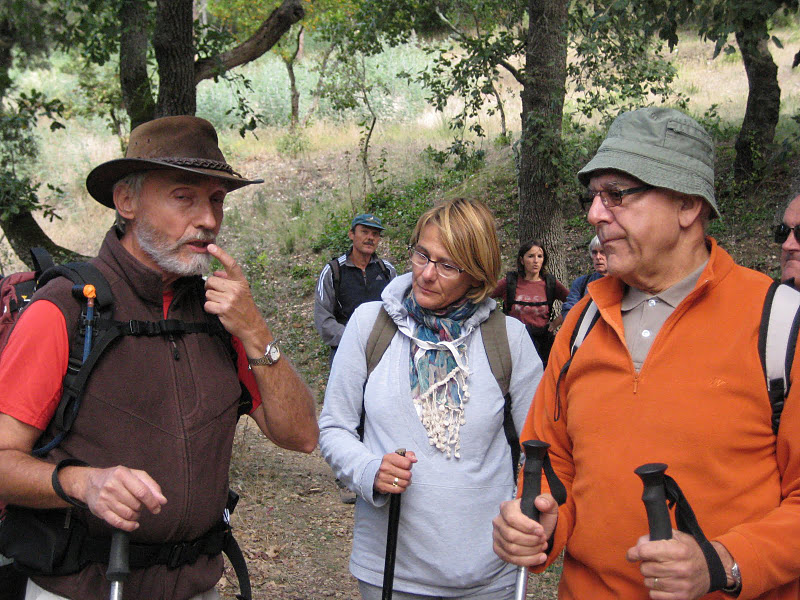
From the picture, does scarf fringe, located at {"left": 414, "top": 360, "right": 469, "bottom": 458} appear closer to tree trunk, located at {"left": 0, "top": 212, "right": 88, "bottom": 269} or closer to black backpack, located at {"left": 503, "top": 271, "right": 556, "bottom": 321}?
black backpack, located at {"left": 503, "top": 271, "right": 556, "bottom": 321}

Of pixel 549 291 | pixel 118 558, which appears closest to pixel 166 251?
pixel 118 558

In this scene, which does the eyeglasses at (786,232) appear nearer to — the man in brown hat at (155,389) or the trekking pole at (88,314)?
the man in brown hat at (155,389)

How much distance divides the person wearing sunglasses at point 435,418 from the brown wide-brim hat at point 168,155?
79 cm

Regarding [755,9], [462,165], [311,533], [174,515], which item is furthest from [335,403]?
[462,165]

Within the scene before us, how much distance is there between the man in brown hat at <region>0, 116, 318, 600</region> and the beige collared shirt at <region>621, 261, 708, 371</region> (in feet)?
3.77

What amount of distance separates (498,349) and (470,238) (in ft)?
1.45

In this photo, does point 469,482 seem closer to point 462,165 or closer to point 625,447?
point 625,447

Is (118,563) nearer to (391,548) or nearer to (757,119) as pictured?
(391,548)

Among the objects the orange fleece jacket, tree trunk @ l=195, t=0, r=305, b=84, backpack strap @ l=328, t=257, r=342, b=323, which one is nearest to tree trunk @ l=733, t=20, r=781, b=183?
tree trunk @ l=195, t=0, r=305, b=84

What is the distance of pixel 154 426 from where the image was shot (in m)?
2.40

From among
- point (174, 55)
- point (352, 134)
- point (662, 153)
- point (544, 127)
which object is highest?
point (352, 134)

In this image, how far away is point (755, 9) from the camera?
5785mm

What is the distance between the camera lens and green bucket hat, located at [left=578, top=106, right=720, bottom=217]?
2.18 meters

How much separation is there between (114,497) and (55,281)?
2.40 feet
